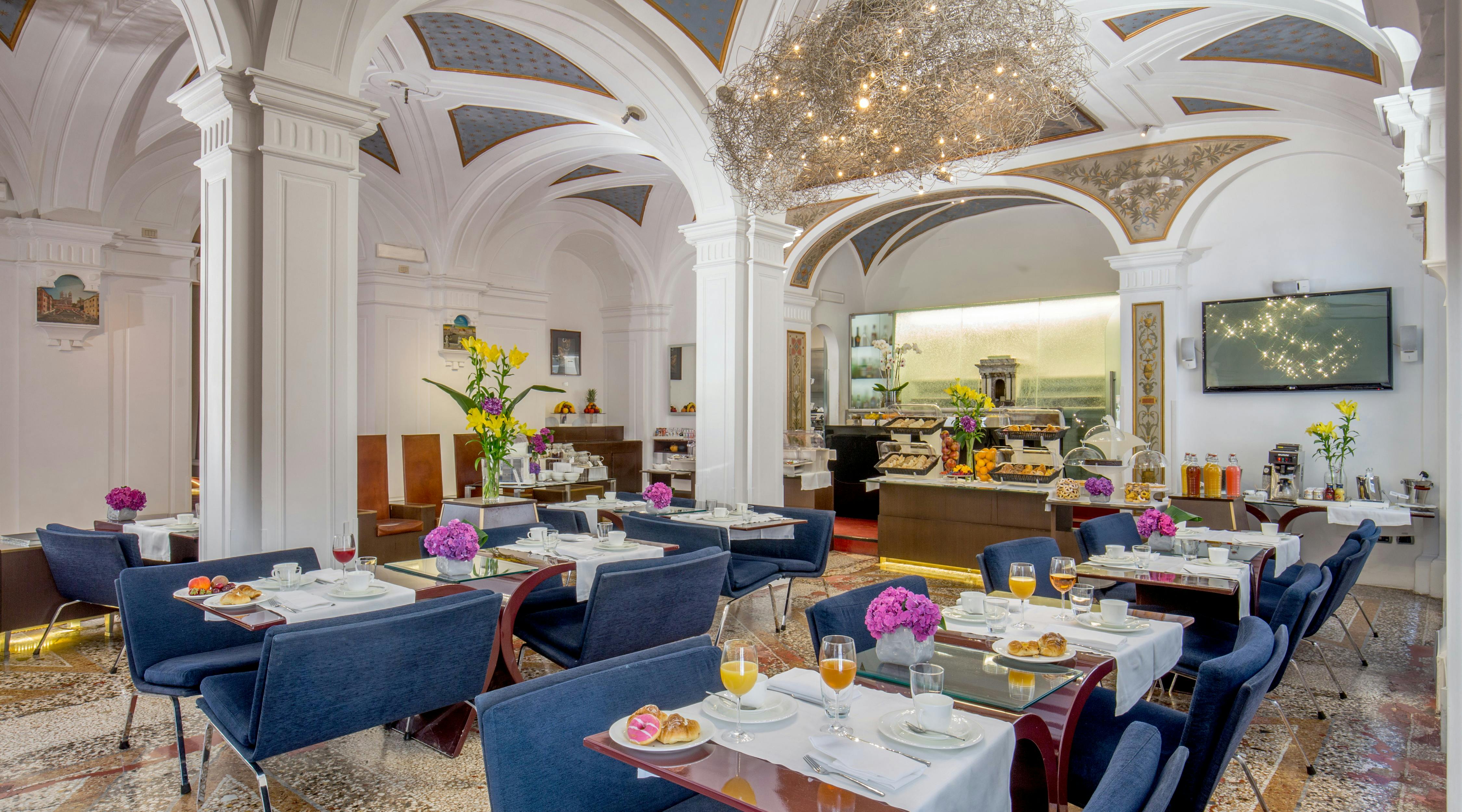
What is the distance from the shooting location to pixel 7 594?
177 inches

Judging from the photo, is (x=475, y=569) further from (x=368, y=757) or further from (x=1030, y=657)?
(x=1030, y=657)

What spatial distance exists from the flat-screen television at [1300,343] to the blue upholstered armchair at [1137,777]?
752 centimetres

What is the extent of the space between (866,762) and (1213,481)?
19.5 ft

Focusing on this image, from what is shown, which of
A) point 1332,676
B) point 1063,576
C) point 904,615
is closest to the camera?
point 904,615

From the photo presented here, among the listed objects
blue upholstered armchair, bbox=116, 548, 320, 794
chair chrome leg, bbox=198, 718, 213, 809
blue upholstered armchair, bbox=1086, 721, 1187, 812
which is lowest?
chair chrome leg, bbox=198, 718, 213, 809

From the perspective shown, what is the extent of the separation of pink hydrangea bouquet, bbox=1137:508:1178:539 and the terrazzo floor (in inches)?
32.1

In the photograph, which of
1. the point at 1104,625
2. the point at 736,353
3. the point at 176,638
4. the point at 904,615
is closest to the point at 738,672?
the point at 904,615

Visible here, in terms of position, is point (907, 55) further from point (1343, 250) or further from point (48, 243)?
point (48, 243)

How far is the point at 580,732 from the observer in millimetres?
1849

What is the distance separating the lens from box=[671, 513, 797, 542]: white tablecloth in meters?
5.07

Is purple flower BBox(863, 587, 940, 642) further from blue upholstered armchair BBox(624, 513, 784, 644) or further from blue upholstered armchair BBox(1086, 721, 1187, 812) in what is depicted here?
blue upholstered armchair BBox(624, 513, 784, 644)

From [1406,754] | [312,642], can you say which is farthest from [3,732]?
[1406,754]

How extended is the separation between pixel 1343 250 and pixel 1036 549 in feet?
19.4

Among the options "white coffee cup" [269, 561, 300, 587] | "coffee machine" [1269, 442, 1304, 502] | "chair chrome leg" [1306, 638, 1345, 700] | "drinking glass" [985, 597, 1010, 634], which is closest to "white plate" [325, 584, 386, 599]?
"white coffee cup" [269, 561, 300, 587]
